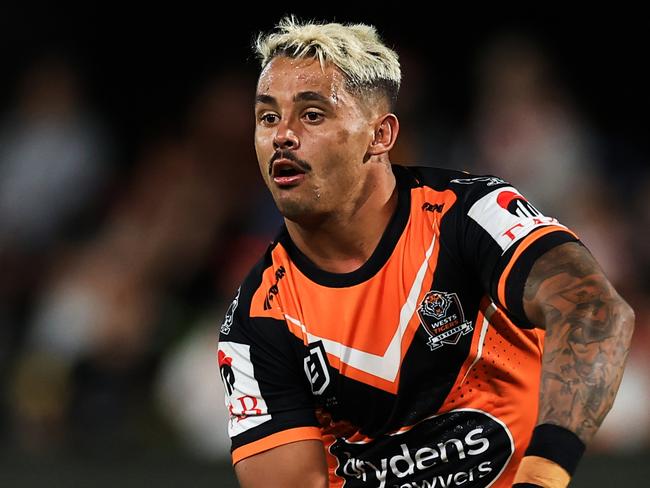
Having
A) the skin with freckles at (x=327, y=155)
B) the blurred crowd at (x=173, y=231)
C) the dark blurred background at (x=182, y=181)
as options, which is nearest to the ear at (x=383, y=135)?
the skin with freckles at (x=327, y=155)

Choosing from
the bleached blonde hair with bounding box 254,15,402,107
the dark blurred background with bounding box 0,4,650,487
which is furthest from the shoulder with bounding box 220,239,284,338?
the dark blurred background with bounding box 0,4,650,487

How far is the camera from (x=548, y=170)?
695 cm

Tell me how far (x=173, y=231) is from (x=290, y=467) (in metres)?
3.73

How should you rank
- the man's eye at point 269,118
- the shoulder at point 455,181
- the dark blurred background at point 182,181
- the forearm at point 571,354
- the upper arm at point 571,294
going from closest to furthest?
Result: the forearm at point 571,354 → the upper arm at point 571,294 → the shoulder at point 455,181 → the man's eye at point 269,118 → the dark blurred background at point 182,181

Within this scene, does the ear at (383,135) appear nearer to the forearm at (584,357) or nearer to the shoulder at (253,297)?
the shoulder at (253,297)

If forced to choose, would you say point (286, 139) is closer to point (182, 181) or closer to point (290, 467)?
point (290, 467)

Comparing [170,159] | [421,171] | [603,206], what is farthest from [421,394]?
[170,159]

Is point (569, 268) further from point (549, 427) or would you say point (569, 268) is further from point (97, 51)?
point (97, 51)

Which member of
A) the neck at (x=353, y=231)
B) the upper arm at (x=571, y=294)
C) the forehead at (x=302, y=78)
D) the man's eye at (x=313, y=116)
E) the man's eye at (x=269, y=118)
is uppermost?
the forehead at (x=302, y=78)

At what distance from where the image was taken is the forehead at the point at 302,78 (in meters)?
3.67

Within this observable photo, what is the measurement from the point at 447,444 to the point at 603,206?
3.45m

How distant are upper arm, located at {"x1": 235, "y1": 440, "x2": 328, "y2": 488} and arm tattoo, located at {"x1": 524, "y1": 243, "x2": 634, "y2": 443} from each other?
95cm

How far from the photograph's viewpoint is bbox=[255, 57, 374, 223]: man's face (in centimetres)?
365

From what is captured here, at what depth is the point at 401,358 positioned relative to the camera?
12.1ft
